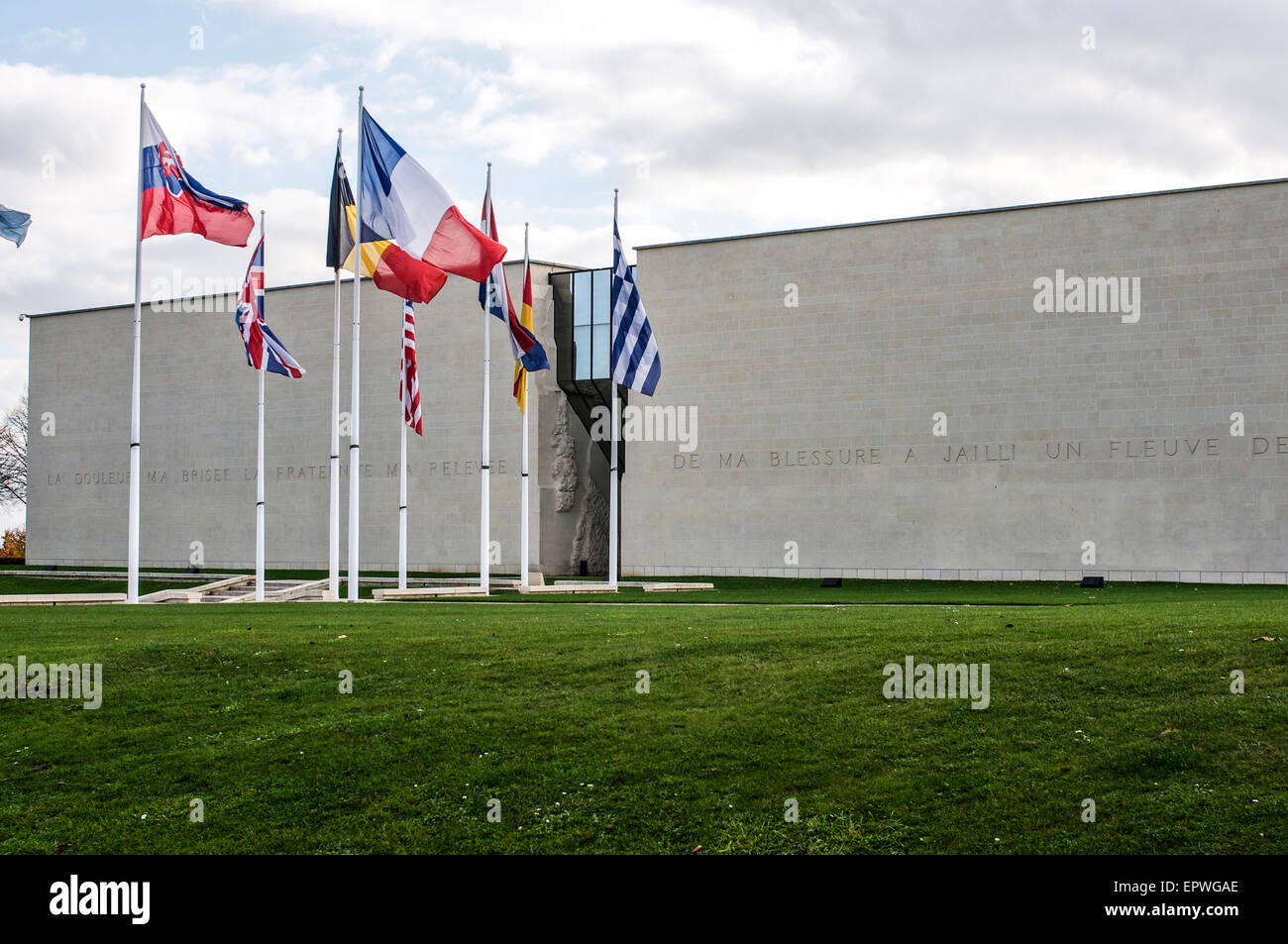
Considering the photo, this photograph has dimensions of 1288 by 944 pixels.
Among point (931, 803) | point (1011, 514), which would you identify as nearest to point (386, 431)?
point (1011, 514)

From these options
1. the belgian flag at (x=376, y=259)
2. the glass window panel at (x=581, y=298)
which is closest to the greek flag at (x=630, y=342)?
the belgian flag at (x=376, y=259)

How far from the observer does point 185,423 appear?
47.2 metres

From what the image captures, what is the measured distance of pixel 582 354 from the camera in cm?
4119

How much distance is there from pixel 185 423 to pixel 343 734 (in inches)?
1567

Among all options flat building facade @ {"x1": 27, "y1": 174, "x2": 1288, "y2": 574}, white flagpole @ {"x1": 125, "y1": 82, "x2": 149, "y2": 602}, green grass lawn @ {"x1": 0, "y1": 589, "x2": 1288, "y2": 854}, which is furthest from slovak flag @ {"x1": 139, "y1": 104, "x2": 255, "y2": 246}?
flat building facade @ {"x1": 27, "y1": 174, "x2": 1288, "y2": 574}

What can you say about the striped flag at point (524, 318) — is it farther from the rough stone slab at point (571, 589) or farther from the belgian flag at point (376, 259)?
the rough stone slab at point (571, 589)

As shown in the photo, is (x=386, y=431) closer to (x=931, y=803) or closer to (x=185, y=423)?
(x=185, y=423)

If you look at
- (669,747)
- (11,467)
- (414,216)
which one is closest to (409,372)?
(414,216)

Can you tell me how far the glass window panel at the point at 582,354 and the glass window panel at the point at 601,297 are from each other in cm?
57

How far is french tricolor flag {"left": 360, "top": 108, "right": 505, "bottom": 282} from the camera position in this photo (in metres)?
20.7

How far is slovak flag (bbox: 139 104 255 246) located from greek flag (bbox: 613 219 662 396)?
9.04m

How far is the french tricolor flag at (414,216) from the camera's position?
2067 cm

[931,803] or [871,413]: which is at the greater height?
[871,413]

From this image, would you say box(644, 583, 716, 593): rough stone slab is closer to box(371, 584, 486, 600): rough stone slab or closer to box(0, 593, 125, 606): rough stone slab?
box(371, 584, 486, 600): rough stone slab
